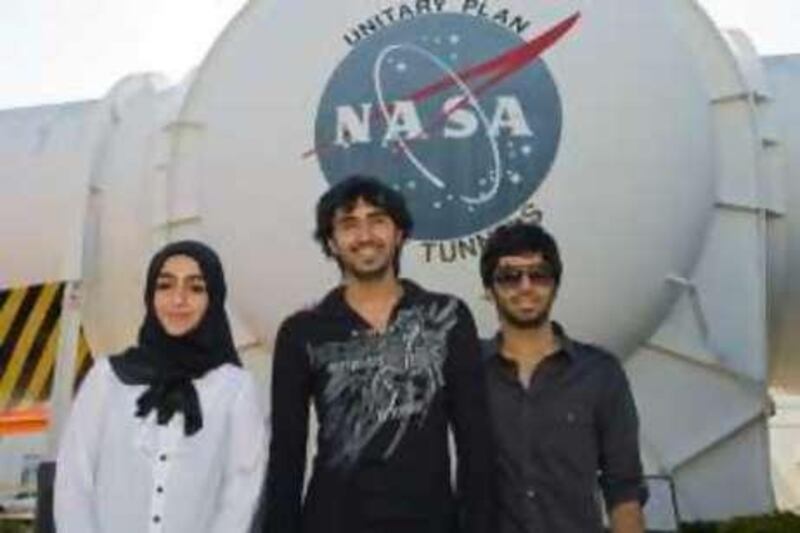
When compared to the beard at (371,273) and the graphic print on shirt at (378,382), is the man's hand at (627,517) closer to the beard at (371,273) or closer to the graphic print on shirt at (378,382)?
the graphic print on shirt at (378,382)

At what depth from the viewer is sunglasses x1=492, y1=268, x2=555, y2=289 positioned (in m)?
3.36

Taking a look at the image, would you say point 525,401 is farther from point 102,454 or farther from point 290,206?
point 290,206

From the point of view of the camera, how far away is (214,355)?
3.25 m

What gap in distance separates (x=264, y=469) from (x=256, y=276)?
15.1ft

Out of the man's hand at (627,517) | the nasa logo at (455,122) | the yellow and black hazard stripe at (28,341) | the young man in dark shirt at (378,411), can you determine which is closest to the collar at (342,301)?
the young man in dark shirt at (378,411)

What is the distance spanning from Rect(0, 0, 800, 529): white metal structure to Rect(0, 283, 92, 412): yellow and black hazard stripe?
1.78m

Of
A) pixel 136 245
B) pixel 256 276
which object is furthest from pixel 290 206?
pixel 136 245

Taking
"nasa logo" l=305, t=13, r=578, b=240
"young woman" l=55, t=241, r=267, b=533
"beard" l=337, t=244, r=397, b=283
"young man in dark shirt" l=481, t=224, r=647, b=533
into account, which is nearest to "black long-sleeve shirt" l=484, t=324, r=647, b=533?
"young man in dark shirt" l=481, t=224, r=647, b=533

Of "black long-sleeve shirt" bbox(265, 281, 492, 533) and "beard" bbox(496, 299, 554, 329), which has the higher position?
"beard" bbox(496, 299, 554, 329)

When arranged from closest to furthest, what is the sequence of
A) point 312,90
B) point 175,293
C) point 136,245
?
1. point 175,293
2. point 312,90
3. point 136,245

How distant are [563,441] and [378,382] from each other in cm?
55

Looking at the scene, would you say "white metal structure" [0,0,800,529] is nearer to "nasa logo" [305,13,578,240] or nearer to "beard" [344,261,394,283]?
"nasa logo" [305,13,578,240]

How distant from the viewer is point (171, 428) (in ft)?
10.4

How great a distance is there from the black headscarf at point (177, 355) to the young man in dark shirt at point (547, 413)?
28.3 inches
